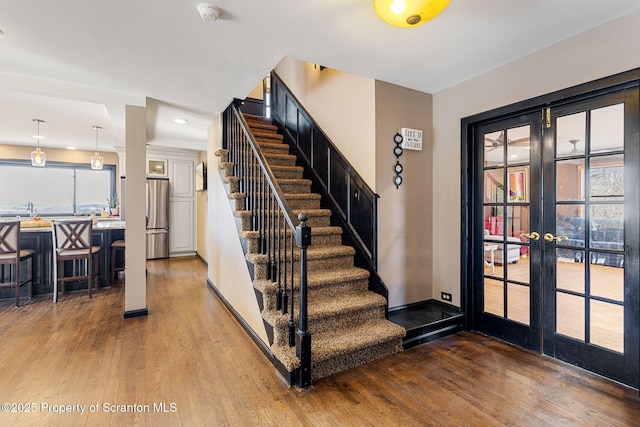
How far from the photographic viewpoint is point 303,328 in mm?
2076

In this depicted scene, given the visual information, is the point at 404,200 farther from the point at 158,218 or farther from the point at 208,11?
the point at 158,218

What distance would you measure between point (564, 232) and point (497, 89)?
→ 1.39 m

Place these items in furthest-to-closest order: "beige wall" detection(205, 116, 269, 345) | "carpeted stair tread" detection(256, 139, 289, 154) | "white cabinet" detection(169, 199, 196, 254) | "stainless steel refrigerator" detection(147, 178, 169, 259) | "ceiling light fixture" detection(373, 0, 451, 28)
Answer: "white cabinet" detection(169, 199, 196, 254) → "stainless steel refrigerator" detection(147, 178, 169, 259) → "carpeted stair tread" detection(256, 139, 289, 154) → "beige wall" detection(205, 116, 269, 345) → "ceiling light fixture" detection(373, 0, 451, 28)

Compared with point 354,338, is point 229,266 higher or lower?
higher

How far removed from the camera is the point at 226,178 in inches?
139

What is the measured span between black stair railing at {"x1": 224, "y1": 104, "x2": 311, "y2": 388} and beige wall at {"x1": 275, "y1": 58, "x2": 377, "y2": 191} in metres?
1.02

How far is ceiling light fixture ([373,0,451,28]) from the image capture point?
1535mm

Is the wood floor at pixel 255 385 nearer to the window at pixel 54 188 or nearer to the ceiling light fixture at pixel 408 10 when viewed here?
the ceiling light fixture at pixel 408 10

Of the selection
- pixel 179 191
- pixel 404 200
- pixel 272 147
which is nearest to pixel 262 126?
pixel 272 147

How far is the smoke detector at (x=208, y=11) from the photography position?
72.8 inches

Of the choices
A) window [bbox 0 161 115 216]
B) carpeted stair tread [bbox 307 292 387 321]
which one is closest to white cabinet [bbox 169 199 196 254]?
window [bbox 0 161 115 216]

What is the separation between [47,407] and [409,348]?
2.57m

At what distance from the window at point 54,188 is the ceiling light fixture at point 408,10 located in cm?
782

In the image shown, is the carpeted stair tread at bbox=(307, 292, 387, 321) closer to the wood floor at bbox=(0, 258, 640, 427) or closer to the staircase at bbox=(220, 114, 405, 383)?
the staircase at bbox=(220, 114, 405, 383)
